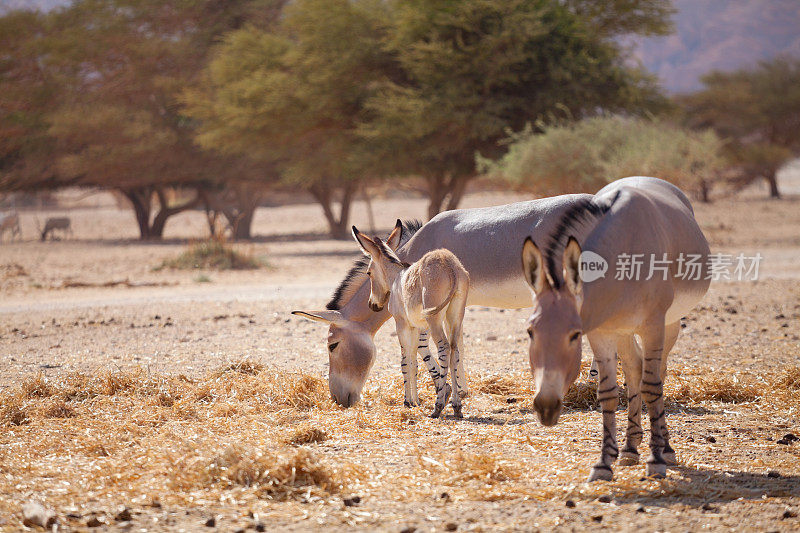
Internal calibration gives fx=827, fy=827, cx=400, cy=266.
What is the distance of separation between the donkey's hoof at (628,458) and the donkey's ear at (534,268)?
1.52 metres

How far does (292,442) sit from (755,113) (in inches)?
2093

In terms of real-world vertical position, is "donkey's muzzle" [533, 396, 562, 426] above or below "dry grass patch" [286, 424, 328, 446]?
above

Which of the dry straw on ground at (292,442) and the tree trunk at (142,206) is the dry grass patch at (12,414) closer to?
the dry straw on ground at (292,442)

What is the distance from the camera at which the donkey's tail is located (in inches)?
248

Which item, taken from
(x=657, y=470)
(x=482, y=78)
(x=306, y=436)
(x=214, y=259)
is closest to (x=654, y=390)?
(x=657, y=470)

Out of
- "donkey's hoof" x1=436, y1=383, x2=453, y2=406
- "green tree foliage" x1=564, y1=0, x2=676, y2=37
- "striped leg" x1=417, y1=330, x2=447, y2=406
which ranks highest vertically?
"green tree foliage" x1=564, y1=0, x2=676, y2=37

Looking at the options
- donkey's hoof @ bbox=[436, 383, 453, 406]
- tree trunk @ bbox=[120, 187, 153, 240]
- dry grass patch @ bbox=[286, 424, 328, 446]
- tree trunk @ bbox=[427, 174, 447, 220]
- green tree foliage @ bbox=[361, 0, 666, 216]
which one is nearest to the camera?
dry grass patch @ bbox=[286, 424, 328, 446]

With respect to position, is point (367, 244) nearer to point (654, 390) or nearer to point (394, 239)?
point (394, 239)

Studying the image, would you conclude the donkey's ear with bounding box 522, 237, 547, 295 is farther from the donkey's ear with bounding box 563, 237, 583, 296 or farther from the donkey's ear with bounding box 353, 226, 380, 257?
the donkey's ear with bounding box 353, 226, 380, 257

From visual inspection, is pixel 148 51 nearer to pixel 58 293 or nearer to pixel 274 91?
pixel 274 91

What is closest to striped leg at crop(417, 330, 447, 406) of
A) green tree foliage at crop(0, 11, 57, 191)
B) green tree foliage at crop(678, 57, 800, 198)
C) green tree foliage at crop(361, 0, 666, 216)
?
green tree foliage at crop(361, 0, 666, 216)

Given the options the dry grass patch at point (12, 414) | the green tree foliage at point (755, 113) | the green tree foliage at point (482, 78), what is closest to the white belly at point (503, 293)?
the dry grass patch at point (12, 414)

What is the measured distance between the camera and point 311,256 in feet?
83.4

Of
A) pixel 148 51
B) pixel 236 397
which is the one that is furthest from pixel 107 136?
pixel 236 397
